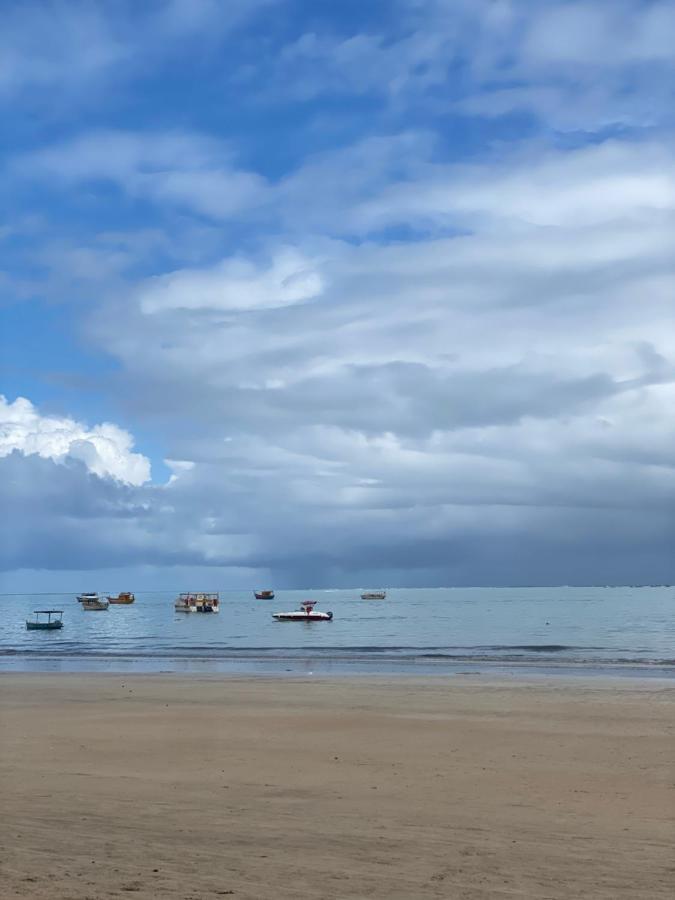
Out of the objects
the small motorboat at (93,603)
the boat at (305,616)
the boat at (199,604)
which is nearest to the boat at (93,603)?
the small motorboat at (93,603)

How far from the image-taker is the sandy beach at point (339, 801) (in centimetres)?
920

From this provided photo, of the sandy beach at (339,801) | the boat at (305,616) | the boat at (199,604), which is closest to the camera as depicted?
the sandy beach at (339,801)

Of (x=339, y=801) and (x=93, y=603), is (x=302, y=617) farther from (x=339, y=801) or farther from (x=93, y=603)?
(x=339, y=801)

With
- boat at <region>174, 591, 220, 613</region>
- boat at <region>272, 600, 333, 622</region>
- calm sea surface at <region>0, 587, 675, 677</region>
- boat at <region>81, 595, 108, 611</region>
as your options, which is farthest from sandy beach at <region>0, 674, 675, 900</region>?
boat at <region>81, 595, 108, 611</region>

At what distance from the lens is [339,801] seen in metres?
13.5

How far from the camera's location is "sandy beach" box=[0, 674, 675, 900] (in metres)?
9.20

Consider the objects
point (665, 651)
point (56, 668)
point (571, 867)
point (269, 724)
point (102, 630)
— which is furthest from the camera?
point (102, 630)

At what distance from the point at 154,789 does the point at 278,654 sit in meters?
45.8

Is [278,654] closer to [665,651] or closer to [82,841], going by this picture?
[665,651]

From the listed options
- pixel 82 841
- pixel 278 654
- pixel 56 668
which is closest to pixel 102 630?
pixel 278 654

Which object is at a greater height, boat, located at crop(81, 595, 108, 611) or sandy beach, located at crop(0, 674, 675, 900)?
sandy beach, located at crop(0, 674, 675, 900)

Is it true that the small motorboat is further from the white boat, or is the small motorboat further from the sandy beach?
the sandy beach

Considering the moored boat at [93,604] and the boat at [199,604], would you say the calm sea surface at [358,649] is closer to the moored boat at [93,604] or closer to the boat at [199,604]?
the boat at [199,604]

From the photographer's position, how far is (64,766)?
16.6m
